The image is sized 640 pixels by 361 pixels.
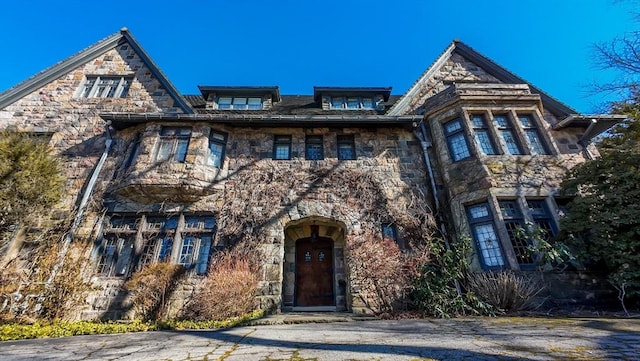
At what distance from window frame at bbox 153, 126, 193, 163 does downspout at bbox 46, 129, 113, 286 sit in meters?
2.01

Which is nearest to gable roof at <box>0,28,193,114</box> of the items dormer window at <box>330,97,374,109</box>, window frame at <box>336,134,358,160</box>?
window frame at <box>336,134,358,160</box>

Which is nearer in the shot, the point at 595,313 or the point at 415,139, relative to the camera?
the point at 595,313

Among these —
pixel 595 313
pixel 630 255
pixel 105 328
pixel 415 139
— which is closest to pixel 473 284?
pixel 595 313

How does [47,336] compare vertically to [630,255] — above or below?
below

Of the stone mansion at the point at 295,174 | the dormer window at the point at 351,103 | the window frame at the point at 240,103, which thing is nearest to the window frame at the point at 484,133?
the stone mansion at the point at 295,174

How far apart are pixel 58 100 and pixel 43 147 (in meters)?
4.43

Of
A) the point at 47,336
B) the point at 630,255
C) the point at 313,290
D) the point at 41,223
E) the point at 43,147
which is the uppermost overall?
the point at 43,147

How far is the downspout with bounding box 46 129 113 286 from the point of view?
6.79 meters

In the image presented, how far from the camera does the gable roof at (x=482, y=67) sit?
10227 mm

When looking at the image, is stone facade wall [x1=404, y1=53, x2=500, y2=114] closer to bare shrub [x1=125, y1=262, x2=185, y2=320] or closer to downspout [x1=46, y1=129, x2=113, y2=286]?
bare shrub [x1=125, y1=262, x2=185, y2=320]

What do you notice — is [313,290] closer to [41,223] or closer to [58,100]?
[41,223]

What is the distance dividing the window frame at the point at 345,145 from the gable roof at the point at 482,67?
1909 millimetres

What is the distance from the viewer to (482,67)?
1205 cm

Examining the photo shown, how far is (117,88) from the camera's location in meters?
11.1
